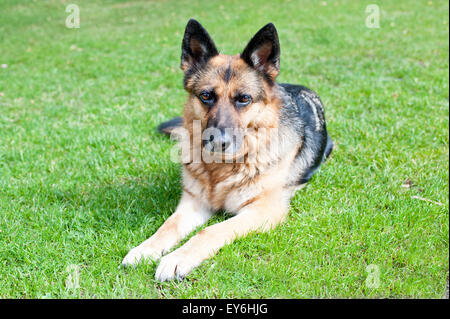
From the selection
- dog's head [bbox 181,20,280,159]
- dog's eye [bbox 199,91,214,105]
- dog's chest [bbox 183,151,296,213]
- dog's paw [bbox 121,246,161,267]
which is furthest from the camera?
dog's chest [bbox 183,151,296,213]

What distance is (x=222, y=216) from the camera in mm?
3381

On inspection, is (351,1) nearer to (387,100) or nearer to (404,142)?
(387,100)

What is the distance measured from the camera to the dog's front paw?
2.60 m

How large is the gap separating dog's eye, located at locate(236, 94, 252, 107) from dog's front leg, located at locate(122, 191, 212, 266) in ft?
3.10

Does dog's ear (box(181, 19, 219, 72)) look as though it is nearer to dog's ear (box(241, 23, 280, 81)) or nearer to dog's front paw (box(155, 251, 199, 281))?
dog's ear (box(241, 23, 280, 81))

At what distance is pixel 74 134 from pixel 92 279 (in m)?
2.88

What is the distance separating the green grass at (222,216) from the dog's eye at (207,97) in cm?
106

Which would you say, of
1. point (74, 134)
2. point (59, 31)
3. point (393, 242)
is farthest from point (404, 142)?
point (59, 31)

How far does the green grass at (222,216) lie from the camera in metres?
2.63

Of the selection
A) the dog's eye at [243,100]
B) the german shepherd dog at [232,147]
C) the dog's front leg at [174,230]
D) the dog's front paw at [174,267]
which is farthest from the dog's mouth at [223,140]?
the dog's front paw at [174,267]

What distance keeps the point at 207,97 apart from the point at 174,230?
3.64ft
